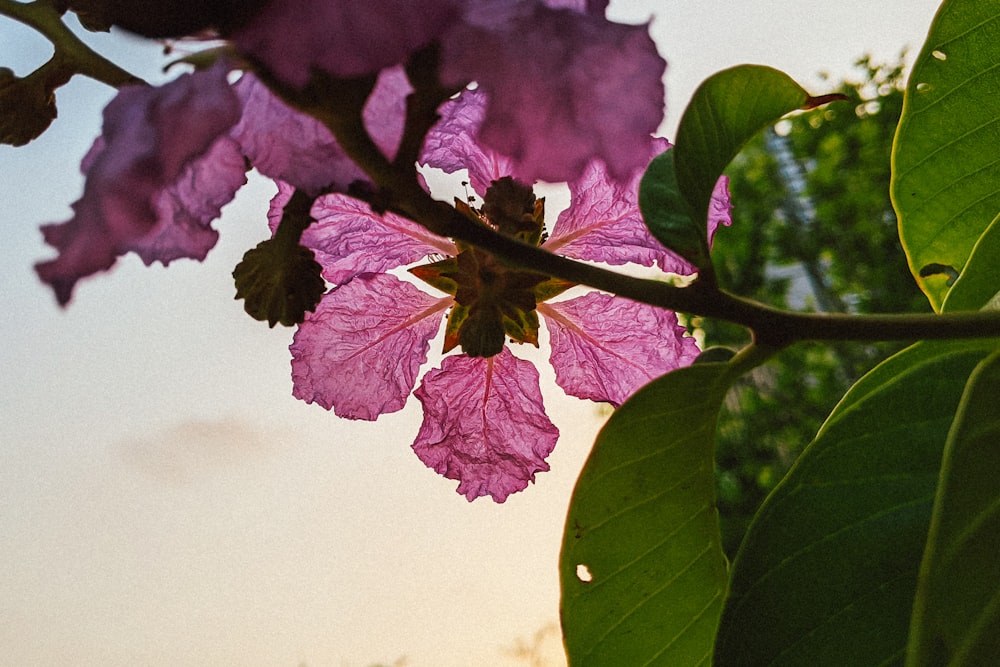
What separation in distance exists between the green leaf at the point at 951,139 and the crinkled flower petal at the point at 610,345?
0.21 metres

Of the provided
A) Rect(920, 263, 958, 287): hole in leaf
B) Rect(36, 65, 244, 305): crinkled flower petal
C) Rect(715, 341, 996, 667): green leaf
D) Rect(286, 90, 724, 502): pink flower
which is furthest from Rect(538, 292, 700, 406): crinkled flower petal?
Rect(36, 65, 244, 305): crinkled flower petal

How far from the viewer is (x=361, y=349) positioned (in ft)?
1.83

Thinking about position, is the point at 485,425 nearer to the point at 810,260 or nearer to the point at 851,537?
the point at 851,537

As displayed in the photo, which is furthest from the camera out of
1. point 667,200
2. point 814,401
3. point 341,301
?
point 814,401

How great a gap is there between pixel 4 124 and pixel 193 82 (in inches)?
4.9

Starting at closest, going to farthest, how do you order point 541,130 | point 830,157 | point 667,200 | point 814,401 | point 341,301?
point 541,130
point 667,200
point 341,301
point 814,401
point 830,157

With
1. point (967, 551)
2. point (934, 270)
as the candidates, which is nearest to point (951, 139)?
point (934, 270)

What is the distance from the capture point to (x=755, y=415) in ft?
12.6

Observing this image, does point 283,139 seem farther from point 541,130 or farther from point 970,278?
point 970,278

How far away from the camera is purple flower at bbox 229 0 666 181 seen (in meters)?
0.26

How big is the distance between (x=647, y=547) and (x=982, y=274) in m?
0.23

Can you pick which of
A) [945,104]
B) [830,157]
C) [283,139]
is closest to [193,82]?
[283,139]

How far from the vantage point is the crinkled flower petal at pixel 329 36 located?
257 mm

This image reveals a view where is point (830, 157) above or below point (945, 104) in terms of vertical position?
above
